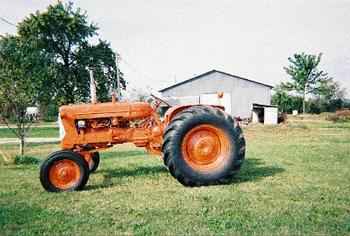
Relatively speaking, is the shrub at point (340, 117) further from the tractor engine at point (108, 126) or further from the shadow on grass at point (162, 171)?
the tractor engine at point (108, 126)

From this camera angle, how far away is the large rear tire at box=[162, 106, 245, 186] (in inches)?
268

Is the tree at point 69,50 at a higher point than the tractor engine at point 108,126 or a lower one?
higher

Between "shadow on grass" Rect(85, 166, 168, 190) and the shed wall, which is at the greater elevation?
the shed wall

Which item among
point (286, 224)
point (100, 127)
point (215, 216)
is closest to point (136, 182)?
point (100, 127)

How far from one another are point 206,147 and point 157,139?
1.01 m

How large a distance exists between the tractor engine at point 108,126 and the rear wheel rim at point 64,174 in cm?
74

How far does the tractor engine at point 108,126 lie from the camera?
7445 millimetres

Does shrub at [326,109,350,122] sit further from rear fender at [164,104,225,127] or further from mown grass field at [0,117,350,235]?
rear fender at [164,104,225,127]

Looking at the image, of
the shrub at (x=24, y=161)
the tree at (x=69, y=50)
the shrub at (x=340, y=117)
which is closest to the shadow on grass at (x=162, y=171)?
the shrub at (x=24, y=161)

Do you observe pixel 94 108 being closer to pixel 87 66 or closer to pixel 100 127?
pixel 100 127

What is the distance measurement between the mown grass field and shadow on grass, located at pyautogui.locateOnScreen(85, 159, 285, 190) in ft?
0.07

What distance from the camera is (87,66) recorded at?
114 feet

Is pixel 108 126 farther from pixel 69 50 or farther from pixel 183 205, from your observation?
pixel 69 50

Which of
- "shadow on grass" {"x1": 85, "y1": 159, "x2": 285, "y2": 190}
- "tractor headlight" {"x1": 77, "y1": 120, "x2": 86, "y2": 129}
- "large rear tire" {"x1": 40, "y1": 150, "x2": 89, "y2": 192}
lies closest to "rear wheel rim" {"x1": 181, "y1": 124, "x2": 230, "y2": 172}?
"shadow on grass" {"x1": 85, "y1": 159, "x2": 285, "y2": 190}
